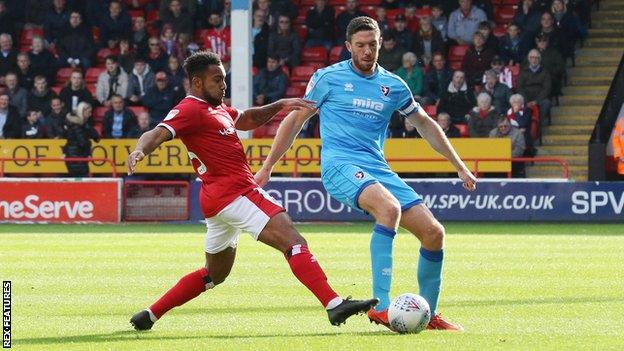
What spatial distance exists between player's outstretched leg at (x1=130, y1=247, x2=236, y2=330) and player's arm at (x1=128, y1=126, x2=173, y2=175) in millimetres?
956

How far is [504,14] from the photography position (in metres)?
28.7

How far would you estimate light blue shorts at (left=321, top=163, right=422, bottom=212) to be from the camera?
958 cm

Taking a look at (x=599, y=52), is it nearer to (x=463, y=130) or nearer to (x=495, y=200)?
(x=463, y=130)

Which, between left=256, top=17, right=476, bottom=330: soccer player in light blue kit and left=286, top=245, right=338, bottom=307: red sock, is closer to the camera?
left=286, top=245, right=338, bottom=307: red sock

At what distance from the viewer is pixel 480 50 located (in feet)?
85.6

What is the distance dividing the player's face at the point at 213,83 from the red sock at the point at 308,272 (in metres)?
1.18

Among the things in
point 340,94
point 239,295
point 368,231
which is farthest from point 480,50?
point 340,94

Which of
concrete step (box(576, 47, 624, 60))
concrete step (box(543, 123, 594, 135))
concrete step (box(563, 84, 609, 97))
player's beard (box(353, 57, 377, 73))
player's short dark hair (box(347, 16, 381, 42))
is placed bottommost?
concrete step (box(543, 123, 594, 135))

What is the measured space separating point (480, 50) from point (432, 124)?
16.2 meters

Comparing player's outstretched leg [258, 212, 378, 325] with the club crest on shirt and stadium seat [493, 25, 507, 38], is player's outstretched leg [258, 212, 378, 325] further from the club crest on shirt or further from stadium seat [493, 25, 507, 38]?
stadium seat [493, 25, 507, 38]

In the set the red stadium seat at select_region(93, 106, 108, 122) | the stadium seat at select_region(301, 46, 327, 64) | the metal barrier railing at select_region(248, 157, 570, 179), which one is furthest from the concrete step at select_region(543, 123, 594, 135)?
the red stadium seat at select_region(93, 106, 108, 122)

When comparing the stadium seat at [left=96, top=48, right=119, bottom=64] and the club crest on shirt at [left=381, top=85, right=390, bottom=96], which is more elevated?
the club crest on shirt at [left=381, top=85, right=390, bottom=96]

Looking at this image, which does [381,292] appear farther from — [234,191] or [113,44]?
[113,44]

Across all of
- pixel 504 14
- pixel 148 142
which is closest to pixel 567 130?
pixel 504 14
